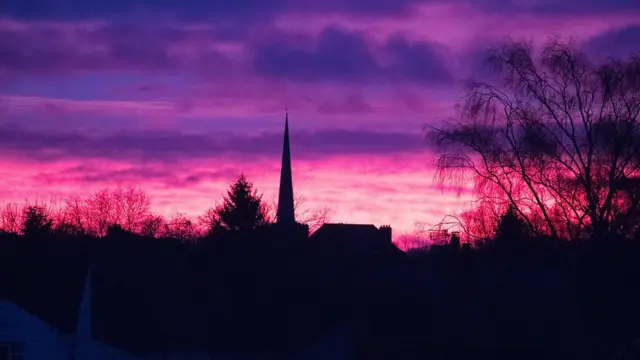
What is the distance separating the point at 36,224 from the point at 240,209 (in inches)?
566

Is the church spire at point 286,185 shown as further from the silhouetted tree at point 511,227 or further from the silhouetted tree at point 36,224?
the silhouetted tree at point 511,227

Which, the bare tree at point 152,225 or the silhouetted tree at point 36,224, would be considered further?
Result: the bare tree at point 152,225

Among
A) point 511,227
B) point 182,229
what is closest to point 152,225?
point 182,229

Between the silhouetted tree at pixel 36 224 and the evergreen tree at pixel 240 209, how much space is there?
1198cm

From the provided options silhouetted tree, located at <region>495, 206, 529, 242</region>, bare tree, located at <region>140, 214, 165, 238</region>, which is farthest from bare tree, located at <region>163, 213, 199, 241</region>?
silhouetted tree, located at <region>495, 206, 529, 242</region>

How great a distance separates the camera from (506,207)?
37531 mm

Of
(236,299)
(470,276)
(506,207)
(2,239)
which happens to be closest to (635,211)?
(506,207)

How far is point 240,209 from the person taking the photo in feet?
237

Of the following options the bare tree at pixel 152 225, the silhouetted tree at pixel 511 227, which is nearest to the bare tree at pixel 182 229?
the bare tree at pixel 152 225

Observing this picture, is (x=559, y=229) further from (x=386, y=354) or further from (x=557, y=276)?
(x=386, y=354)

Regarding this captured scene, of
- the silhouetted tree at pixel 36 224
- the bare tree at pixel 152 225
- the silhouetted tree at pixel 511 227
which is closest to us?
the silhouetted tree at pixel 511 227

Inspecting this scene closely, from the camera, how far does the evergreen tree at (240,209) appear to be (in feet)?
235

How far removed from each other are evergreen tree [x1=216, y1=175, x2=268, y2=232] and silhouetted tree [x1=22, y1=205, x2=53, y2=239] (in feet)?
39.3

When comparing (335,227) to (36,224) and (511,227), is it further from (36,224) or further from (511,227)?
(511,227)
